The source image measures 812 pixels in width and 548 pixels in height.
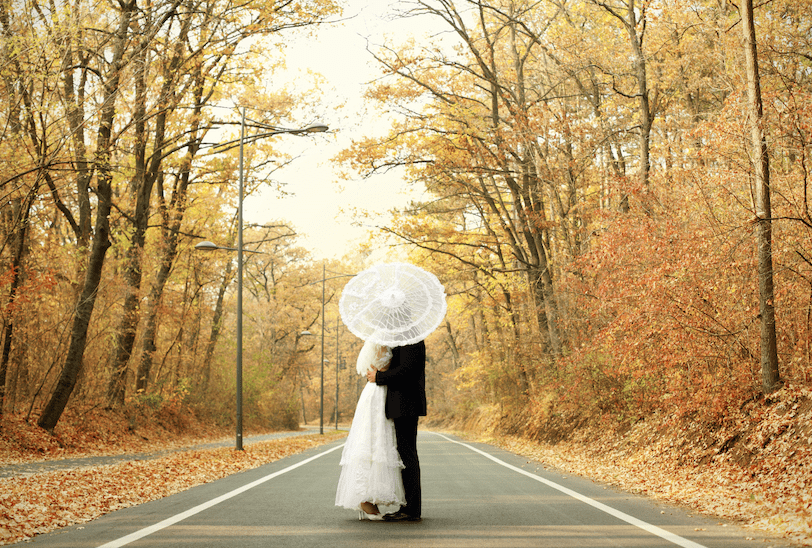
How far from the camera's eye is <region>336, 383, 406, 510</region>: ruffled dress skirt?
21.4 ft

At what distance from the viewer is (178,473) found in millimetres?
11320

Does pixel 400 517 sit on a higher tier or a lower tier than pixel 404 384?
lower

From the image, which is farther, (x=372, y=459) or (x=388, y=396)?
(x=388, y=396)

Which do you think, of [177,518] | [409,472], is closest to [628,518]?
[409,472]

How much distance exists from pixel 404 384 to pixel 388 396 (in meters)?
0.20

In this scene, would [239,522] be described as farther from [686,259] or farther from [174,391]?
[174,391]

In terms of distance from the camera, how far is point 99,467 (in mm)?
12469

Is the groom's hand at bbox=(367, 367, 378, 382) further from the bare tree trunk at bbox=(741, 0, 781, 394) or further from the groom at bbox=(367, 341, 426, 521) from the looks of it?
the bare tree trunk at bbox=(741, 0, 781, 394)

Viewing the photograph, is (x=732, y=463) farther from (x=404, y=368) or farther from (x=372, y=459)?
(x=372, y=459)

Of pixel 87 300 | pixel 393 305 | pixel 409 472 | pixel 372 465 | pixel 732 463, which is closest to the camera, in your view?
pixel 372 465

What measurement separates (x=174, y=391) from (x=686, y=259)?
18.9 metres

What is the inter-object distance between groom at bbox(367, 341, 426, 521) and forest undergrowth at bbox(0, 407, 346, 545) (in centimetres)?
311

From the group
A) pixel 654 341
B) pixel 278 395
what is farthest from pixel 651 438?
pixel 278 395

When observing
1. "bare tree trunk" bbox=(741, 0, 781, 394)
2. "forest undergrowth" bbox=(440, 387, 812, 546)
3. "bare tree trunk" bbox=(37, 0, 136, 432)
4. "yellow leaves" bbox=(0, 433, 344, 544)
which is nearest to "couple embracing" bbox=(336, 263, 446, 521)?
"yellow leaves" bbox=(0, 433, 344, 544)
